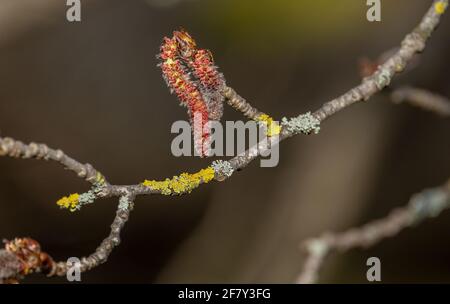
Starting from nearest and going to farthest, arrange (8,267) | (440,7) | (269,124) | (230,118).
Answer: (8,267)
(269,124)
(440,7)
(230,118)

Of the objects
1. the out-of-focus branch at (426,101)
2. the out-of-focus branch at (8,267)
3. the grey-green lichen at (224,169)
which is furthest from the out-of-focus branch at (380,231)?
the out-of-focus branch at (8,267)

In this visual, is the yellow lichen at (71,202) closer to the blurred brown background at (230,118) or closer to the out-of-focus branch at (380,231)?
the out-of-focus branch at (380,231)

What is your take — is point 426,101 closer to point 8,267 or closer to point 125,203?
point 125,203

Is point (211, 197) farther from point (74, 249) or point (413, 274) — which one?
point (413, 274)

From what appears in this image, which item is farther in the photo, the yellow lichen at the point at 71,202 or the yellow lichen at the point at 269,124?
the yellow lichen at the point at 269,124

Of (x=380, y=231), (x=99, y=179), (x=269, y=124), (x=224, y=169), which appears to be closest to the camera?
(x=99, y=179)

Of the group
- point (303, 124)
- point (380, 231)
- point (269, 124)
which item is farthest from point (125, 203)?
point (380, 231)
